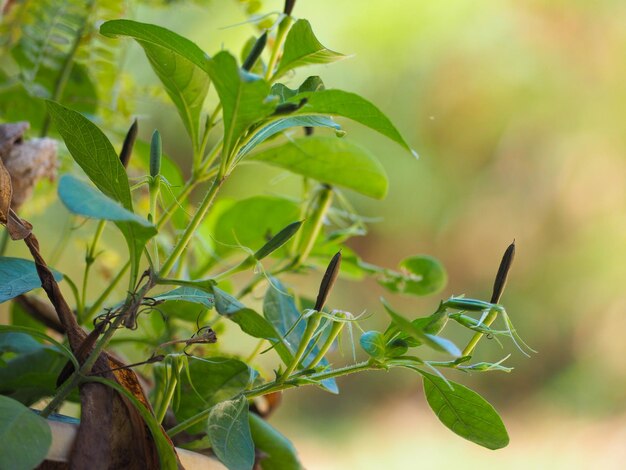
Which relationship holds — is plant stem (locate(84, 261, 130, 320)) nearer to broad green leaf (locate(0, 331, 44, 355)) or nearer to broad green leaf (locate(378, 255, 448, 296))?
broad green leaf (locate(0, 331, 44, 355))

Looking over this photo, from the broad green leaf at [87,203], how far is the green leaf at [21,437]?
0.22 feet

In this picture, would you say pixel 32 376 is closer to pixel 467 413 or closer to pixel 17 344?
pixel 17 344

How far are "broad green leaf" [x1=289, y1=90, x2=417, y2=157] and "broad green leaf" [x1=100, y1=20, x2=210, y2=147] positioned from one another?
0.11 feet

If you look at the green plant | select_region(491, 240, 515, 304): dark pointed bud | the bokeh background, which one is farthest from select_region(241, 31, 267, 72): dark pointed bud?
the bokeh background

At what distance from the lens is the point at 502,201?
84.5 inches

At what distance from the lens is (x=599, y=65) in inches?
84.7

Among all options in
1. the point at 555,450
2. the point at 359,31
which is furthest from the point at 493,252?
the point at 359,31

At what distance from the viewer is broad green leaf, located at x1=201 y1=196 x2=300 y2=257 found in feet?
1.34

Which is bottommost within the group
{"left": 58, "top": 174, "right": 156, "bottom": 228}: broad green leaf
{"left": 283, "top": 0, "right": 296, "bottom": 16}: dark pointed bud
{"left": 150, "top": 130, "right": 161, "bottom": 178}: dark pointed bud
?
{"left": 150, "top": 130, "right": 161, "bottom": 178}: dark pointed bud

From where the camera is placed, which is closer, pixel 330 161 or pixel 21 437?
pixel 21 437

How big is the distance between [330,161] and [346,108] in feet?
0.37

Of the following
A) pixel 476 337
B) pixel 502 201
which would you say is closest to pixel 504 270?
pixel 476 337

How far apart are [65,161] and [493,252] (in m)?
1.85

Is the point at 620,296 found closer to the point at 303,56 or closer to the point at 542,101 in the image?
A: the point at 542,101
